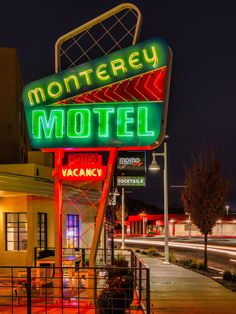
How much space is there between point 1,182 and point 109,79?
551 cm

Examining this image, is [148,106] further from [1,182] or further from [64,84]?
[1,182]

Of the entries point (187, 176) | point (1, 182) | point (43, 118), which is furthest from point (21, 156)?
point (43, 118)

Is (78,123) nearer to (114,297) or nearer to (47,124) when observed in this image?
(47,124)

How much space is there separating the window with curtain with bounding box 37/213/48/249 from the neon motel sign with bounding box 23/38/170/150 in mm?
7793

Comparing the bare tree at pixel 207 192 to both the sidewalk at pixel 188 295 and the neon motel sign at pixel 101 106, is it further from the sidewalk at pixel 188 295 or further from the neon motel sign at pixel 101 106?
the neon motel sign at pixel 101 106

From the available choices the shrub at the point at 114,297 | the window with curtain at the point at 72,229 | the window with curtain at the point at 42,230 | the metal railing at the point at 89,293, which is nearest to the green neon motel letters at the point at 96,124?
the metal railing at the point at 89,293

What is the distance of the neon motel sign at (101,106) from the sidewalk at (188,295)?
3767mm

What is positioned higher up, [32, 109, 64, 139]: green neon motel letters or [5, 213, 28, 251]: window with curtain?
[32, 109, 64, 139]: green neon motel letters

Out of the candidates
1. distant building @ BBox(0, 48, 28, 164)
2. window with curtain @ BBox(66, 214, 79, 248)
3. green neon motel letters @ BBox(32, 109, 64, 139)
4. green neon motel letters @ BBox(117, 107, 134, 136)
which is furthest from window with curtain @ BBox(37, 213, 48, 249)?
distant building @ BBox(0, 48, 28, 164)

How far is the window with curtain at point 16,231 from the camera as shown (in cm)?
1880

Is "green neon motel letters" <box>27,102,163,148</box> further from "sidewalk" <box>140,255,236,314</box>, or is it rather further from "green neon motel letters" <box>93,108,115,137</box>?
"sidewalk" <box>140,255,236,314</box>

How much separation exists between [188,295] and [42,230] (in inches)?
301

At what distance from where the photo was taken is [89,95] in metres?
12.1

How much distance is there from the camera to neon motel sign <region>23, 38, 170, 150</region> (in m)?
11.7
